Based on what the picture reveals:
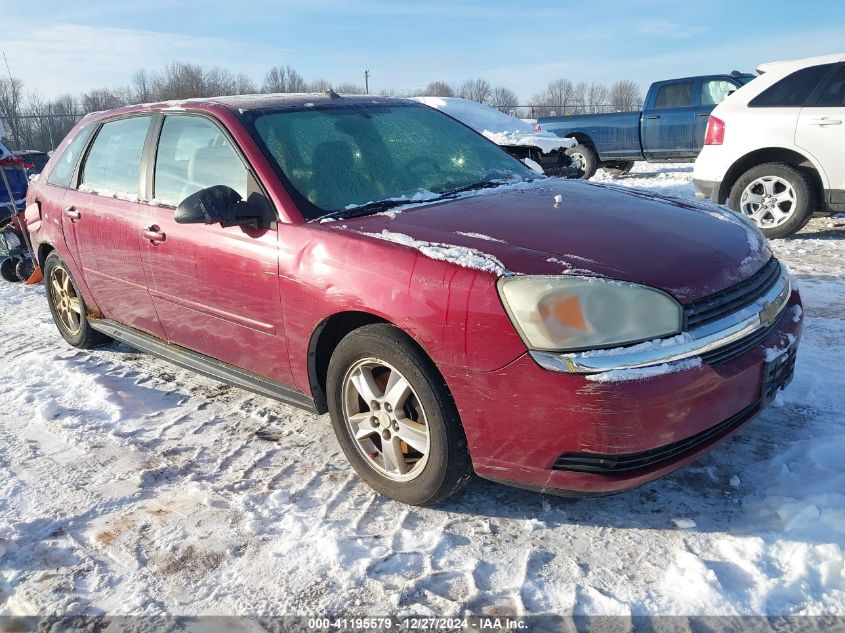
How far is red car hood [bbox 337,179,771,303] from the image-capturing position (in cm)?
227

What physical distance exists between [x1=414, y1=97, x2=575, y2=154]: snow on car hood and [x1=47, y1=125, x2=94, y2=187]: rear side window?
6.96 m

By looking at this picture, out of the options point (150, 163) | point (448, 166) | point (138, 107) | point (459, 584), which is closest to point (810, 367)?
point (448, 166)

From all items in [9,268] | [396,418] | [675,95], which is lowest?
[9,268]

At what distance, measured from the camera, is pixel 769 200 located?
668cm

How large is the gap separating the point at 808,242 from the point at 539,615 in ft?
20.1

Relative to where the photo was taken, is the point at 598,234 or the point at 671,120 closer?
the point at 598,234

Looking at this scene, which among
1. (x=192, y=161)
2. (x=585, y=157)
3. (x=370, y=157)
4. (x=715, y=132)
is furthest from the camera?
(x=585, y=157)

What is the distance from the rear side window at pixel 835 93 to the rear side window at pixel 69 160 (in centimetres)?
642

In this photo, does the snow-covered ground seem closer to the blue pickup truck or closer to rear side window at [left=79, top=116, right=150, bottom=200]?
rear side window at [left=79, top=116, right=150, bottom=200]

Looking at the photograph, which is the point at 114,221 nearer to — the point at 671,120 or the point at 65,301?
the point at 65,301

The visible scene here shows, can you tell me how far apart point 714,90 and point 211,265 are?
12.1m

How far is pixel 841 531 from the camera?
2.25 metres

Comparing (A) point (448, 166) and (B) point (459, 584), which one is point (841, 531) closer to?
(B) point (459, 584)

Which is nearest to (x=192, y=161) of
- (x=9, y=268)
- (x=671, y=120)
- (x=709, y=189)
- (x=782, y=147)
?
(x=9, y=268)
